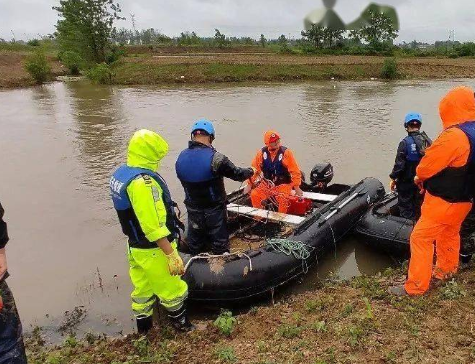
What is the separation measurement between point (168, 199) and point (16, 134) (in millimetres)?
11787

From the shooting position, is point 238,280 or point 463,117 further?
point 238,280

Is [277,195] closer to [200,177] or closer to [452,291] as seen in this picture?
[200,177]

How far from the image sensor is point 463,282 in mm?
3693

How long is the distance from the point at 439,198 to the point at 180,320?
2.24 meters

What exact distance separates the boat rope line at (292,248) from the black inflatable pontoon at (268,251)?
36mm

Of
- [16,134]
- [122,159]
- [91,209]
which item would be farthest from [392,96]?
[91,209]

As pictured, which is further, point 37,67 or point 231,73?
point 231,73

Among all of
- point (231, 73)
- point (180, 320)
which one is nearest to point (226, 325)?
point (180, 320)

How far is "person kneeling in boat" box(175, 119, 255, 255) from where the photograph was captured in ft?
13.3

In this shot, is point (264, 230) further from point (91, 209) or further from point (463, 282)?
point (91, 209)

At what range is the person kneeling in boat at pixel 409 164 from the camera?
193 inches

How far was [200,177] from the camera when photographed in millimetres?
4090

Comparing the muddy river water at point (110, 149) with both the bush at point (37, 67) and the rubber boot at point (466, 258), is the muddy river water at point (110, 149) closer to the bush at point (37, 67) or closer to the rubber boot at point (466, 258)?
the rubber boot at point (466, 258)

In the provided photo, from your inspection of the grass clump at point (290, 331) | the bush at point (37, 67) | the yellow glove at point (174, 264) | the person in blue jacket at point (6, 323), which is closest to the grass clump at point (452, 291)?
the grass clump at point (290, 331)
